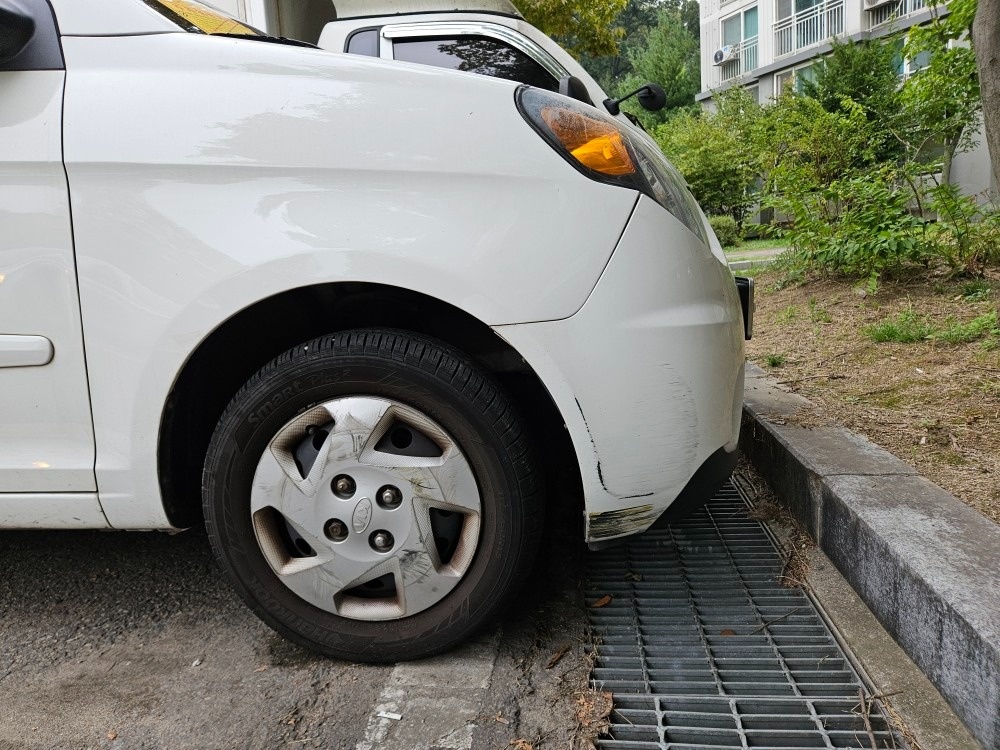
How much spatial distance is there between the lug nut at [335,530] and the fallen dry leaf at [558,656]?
578mm

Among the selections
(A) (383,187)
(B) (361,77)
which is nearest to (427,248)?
(A) (383,187)

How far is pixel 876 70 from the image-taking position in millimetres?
19078

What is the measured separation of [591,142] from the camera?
1.81m

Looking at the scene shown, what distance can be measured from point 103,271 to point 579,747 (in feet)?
4.70

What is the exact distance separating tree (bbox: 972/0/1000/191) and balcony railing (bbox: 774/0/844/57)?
2198 cm

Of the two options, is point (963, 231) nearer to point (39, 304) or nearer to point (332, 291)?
point (332, 291)

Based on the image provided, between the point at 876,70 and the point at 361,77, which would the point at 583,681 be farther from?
the point at 876,70

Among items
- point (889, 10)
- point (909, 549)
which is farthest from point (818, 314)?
point (889, 10)

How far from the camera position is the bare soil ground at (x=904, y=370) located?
271 cm

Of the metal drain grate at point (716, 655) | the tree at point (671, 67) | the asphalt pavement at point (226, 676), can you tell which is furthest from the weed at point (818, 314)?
the tree at point (671, 67)

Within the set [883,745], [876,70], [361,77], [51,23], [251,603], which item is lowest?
[883,745]

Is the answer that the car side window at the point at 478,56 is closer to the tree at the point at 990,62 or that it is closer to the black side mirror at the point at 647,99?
the black side mirror at the point at 647,99

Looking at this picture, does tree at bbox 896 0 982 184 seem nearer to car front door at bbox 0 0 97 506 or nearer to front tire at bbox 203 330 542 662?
front tire at bbox 203 330 542 662

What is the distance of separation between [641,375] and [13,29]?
5.16 feet
